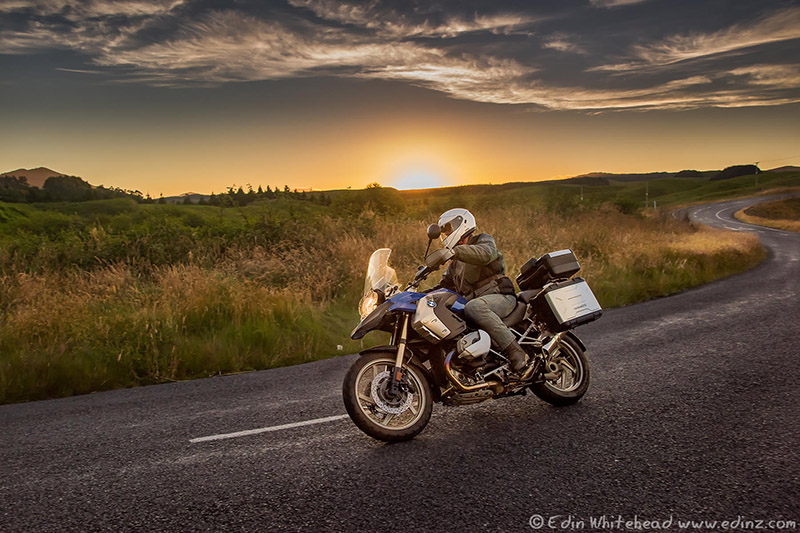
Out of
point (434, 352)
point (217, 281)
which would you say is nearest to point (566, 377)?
point (434, 352)

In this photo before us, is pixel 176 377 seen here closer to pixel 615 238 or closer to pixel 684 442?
pixel 684 442

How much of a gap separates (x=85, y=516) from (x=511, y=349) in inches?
137

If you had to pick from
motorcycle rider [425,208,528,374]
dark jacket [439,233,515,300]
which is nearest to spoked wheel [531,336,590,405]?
motorcycle rider [425,208,528,374]

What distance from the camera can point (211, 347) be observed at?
342 inches

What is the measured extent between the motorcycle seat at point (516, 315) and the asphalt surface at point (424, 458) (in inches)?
35.0

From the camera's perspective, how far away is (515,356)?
522 centimetres

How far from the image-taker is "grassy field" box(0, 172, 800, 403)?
27.3 ft

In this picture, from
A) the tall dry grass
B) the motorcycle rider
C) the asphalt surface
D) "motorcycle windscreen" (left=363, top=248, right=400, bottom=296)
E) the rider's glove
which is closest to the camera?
the asphalt surface

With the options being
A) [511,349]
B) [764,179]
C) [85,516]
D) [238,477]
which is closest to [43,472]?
[85,516]

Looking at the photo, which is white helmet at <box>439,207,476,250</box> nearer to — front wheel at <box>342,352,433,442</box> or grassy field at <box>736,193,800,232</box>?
front wheel at <box>342,352,433,442</box>

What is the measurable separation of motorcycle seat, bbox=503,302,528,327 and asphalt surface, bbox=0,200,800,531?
89cm

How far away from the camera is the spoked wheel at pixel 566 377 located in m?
5.67

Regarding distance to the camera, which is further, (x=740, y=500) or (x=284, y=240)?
(x=284, y=240)

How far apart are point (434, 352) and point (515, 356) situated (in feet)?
2.39
